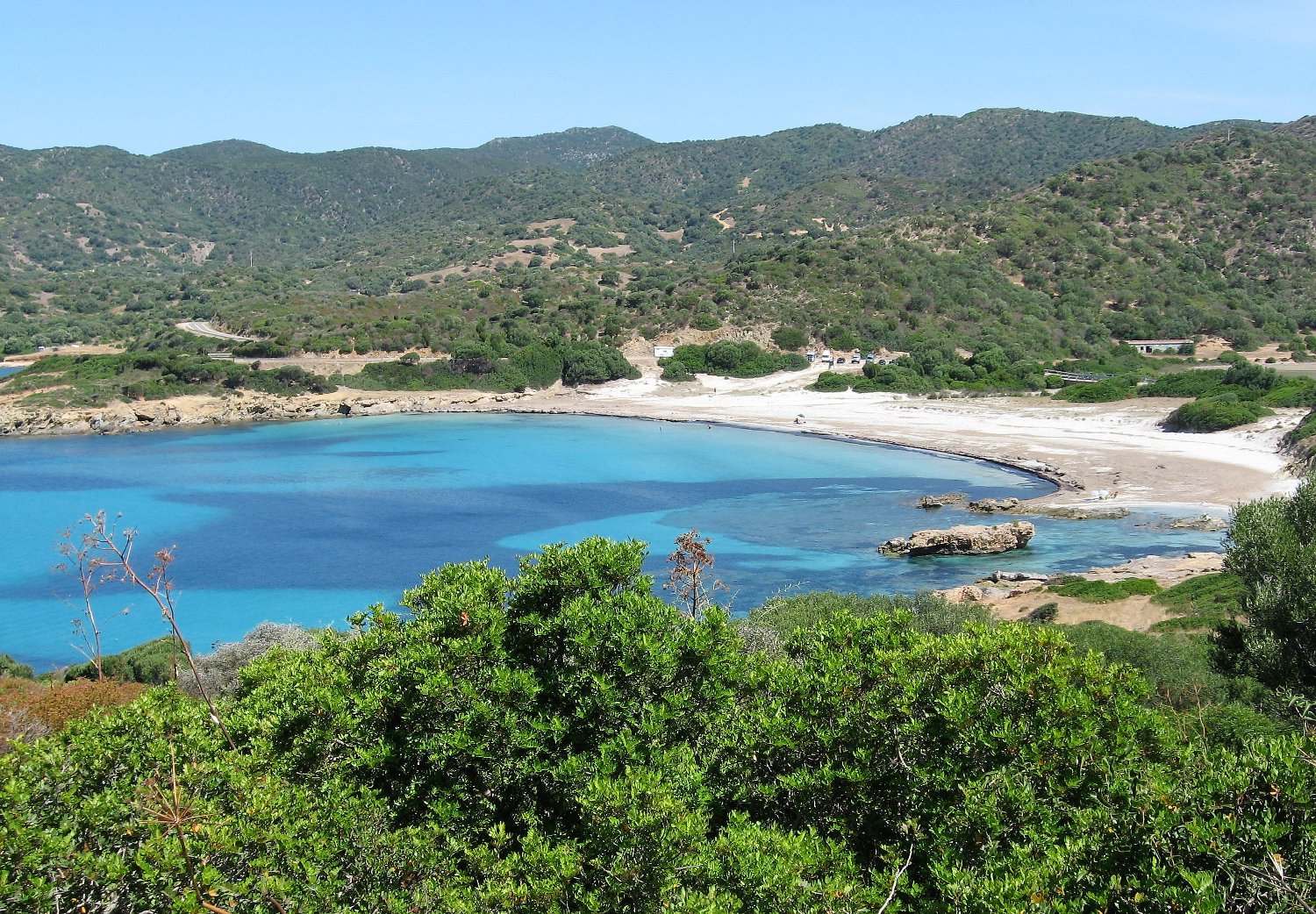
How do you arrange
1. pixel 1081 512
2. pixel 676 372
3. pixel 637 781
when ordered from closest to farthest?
pixel 637 781 → pixel 1081 512 → pixel 676 372

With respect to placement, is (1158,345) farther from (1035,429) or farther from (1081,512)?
(1081,512)

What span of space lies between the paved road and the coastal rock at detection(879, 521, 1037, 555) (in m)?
66.5

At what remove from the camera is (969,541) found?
3200 centimetres

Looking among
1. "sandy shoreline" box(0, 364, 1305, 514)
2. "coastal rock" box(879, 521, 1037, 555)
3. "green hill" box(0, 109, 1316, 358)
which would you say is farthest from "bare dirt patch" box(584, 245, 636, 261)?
"coastal rock" box(879, 521, 1037, 555)

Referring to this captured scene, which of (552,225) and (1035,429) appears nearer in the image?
(1035,429)

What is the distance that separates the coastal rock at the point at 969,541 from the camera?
3173 cm

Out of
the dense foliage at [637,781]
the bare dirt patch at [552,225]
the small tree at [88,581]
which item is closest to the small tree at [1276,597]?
the dense foliage at [637,781]

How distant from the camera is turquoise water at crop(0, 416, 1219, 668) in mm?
29047

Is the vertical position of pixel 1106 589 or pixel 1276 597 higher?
pixel 1276 597

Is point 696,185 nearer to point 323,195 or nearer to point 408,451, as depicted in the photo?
point 323,195

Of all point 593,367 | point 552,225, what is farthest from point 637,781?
point 552,225

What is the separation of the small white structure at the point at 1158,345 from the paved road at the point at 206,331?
243 feet

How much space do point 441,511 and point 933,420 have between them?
32.6 m

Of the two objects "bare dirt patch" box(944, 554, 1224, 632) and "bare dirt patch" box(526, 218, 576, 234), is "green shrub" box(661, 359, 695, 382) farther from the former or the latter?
"bare dirt patch" box(526, 218, 576, 234)
